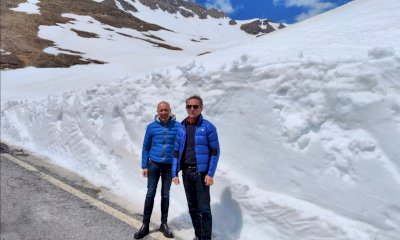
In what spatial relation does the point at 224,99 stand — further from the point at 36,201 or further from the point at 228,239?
the point at 36,201

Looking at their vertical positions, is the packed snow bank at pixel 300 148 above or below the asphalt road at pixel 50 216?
above

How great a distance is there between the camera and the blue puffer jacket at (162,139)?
215 inches

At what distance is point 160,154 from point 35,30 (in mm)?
47465

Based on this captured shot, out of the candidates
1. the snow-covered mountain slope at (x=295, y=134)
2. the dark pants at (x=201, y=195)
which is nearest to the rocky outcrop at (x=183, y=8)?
the snow-covered mountain slope at (x=295, y=134)

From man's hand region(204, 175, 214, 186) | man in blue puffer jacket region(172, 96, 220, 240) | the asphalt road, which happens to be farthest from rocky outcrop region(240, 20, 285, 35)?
man's hand region(204, 175, 214, 186)

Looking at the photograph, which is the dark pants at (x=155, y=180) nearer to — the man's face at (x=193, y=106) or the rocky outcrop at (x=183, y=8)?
the man's face at (x=193, y=106)

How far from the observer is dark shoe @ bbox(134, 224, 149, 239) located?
5457mm

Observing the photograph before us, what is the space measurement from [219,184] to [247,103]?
136 centimetres

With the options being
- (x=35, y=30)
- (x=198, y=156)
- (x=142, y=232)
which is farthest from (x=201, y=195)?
(x=35, y=30)

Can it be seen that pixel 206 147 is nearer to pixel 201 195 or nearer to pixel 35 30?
pixel 201 195

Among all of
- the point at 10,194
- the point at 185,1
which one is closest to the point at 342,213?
the point at 10,194

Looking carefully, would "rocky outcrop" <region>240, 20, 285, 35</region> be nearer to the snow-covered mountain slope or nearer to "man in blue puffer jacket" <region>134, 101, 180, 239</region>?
the snow-covered mountain slope

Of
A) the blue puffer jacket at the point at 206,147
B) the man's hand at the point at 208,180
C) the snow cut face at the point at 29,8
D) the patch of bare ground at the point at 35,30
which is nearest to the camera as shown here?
the man's hand at the point at 208,180

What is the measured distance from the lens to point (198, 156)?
190 inches
